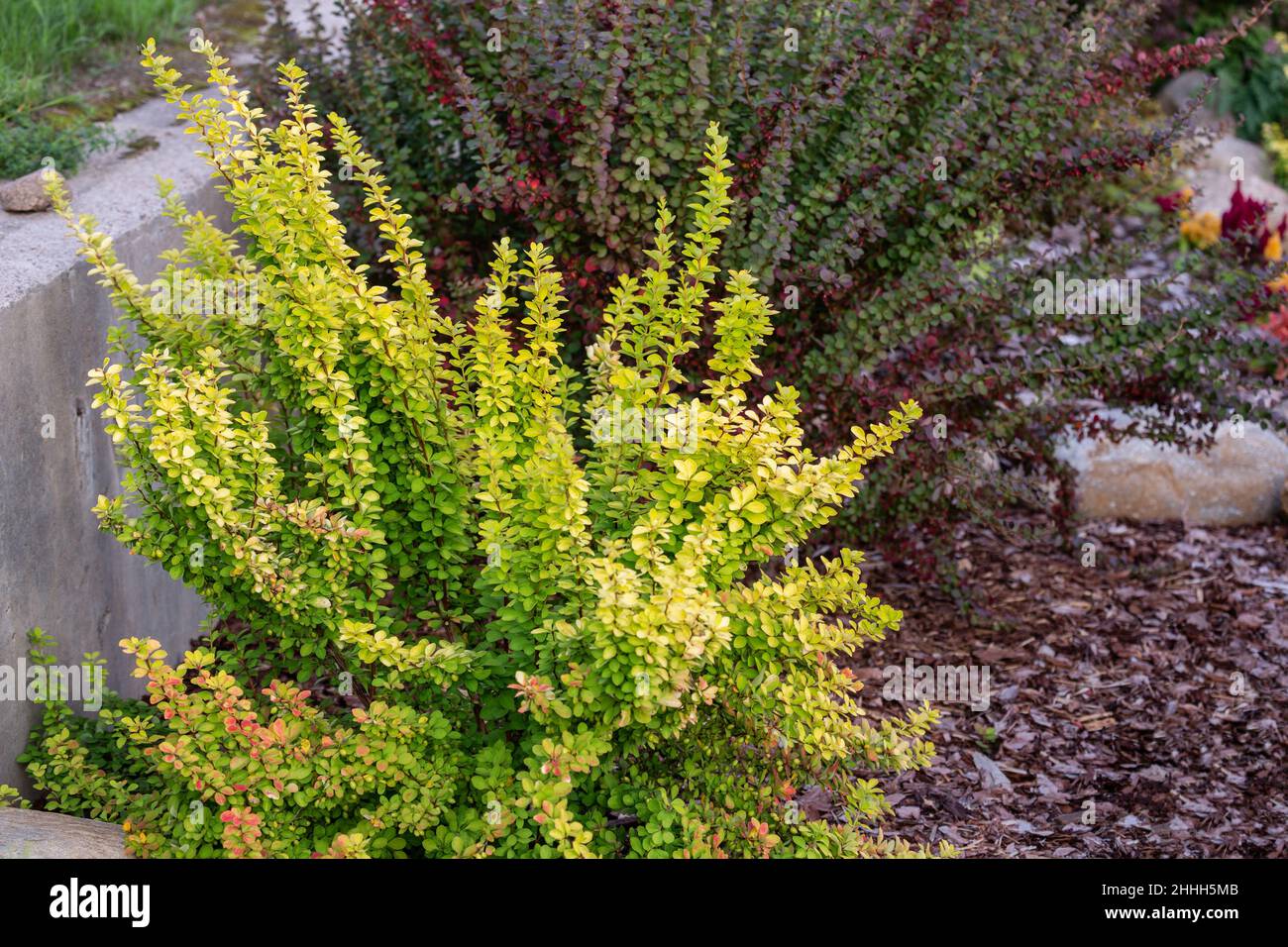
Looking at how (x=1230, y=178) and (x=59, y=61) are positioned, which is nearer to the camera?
(x=59, y=61)

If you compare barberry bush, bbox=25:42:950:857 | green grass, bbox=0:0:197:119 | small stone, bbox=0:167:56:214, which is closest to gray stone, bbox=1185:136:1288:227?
green grass, bbox=0:0:197:119

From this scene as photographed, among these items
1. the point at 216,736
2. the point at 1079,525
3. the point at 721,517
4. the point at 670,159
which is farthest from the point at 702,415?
the point at 1079,525

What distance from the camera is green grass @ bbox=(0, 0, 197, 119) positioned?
4.96 m

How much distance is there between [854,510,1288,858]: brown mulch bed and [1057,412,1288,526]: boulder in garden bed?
0.09 metres

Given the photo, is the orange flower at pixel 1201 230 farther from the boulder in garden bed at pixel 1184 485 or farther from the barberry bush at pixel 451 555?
the barberry bush at pixel 451 555

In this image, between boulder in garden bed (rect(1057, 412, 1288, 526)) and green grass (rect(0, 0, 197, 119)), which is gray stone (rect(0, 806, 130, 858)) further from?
boulder in garden bed (rect(1057, 412, 1288, 526))

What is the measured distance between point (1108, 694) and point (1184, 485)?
5.81 ft

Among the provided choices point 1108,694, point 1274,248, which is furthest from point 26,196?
point 1274,248

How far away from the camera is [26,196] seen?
4.09m

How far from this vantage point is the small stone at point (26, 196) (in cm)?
408

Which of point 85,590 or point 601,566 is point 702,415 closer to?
point 601,566

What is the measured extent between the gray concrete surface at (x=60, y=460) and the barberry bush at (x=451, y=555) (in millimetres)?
367

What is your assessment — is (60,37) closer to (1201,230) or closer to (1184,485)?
(1184,485)

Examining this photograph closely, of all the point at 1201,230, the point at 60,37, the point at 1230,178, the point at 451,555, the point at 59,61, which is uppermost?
the point at 1230,178
